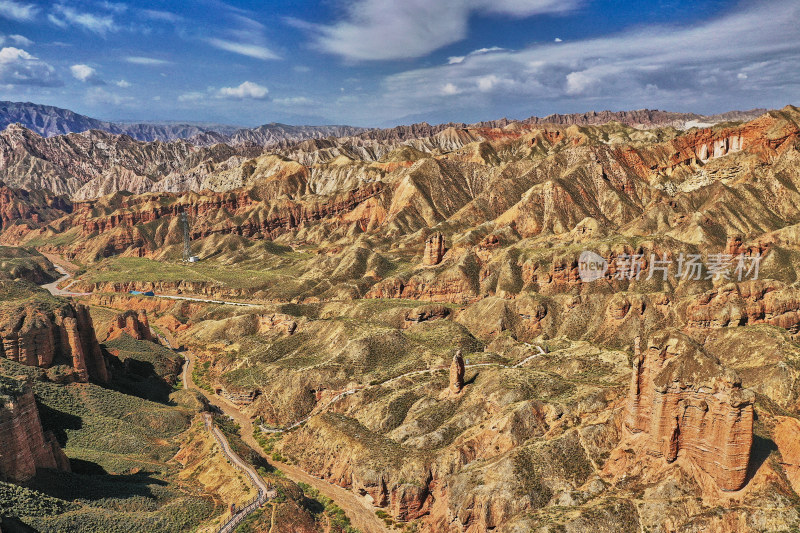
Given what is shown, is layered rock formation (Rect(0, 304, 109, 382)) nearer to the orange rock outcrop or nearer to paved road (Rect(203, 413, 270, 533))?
paved road (Rect(203, 413, 270, 533))

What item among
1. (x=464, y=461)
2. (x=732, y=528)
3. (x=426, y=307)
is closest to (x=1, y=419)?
(x=464, y=461)

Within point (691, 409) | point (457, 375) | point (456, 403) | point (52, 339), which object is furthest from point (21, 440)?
point (691, 409)

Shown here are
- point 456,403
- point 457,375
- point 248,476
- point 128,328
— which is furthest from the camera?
point 128,328

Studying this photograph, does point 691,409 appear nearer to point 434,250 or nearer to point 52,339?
point 52,339

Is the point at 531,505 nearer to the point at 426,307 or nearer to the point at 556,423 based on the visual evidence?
the point at 556,423

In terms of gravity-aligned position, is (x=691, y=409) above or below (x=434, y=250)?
above

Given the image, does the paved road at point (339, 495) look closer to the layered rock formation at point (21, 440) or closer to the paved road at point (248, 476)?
the paved road at point (248, 476)

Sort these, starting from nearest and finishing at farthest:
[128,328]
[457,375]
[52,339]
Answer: [457,375] → [52,339] → [128,328]
